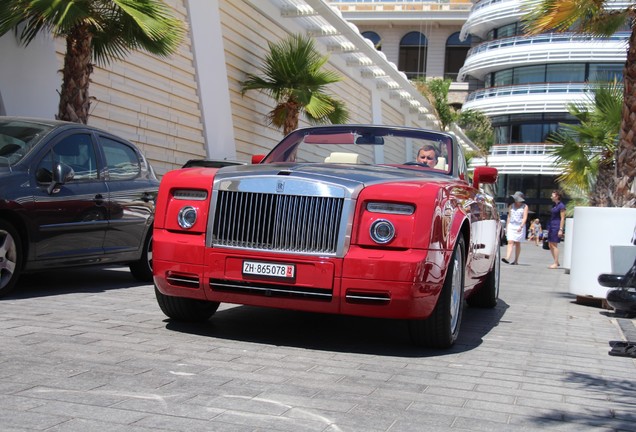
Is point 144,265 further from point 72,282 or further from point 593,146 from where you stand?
point 593,146

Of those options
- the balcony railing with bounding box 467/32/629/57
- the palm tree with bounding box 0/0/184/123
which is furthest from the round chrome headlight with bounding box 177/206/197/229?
the balcony railing with bounding box 467/32/629/57

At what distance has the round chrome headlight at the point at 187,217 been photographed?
5875mm

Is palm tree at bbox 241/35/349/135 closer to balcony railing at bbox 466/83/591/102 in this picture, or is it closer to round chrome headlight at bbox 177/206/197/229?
round chrome headlight at bbox 177/206/197/229

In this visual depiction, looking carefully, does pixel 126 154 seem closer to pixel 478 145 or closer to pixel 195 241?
pixel 195 241

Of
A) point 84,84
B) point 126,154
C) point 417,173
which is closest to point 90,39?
point 84,84

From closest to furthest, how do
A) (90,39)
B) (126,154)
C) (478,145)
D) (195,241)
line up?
1. (195,241)
2. (126,154)
3. (90,39)
4. (478,145)

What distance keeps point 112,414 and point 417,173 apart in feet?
11.2

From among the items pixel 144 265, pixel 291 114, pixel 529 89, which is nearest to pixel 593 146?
pixel 291 114

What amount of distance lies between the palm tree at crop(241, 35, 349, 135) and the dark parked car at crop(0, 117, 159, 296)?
35.8 feet

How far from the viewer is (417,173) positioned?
649 centimetres

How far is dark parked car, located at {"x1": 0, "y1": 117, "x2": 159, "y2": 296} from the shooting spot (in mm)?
7473

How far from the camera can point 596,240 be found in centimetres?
1041

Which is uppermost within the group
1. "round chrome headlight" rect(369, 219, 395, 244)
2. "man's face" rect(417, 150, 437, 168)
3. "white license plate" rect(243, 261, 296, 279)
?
"man's face" rect(417, 150, 437, 168)

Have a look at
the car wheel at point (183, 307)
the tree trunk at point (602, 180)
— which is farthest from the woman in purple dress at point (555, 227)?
the car wheel at point (183, 307)
